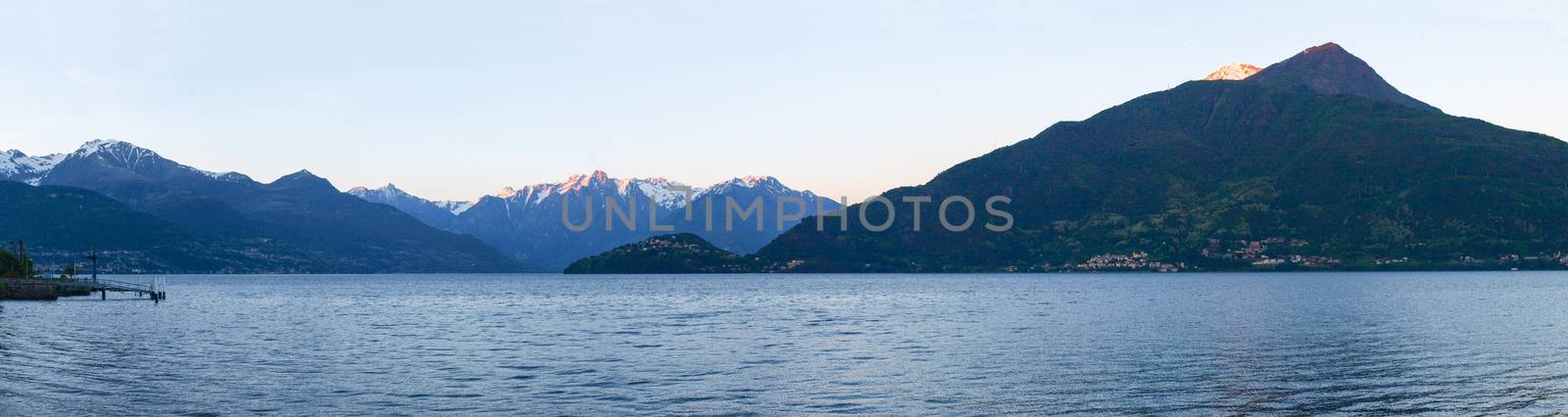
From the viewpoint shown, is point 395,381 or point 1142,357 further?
point 1142,357

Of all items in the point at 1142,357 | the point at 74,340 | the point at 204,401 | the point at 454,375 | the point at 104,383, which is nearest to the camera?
the point at 204,401

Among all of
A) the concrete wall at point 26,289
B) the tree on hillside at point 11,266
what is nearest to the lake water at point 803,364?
the concrete wall at point 26,289

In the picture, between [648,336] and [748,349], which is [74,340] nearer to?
[648,336]

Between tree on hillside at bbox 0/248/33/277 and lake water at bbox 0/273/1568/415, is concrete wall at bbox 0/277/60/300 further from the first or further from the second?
lake water at bbox 0/273/1568/415

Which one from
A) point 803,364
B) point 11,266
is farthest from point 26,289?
point 803,364

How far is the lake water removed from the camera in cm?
4756

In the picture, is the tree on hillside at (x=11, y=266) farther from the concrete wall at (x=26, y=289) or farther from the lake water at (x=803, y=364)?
the lake water at (x=803, y=364)

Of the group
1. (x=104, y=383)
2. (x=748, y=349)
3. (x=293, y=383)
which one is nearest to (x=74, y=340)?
(x=104, y=383)

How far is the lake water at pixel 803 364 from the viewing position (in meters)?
47.6

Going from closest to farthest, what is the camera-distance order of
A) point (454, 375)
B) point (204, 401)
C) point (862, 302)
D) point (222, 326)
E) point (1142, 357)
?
point (204, 401), point (454, 375), point (1142, 357), point (222, 326), point (862, 302)

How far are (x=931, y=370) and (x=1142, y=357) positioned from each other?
48.4 feet

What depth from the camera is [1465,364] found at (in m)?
62.2

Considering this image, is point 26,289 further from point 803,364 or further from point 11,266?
point 803,364

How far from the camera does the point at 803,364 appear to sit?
209 feet
